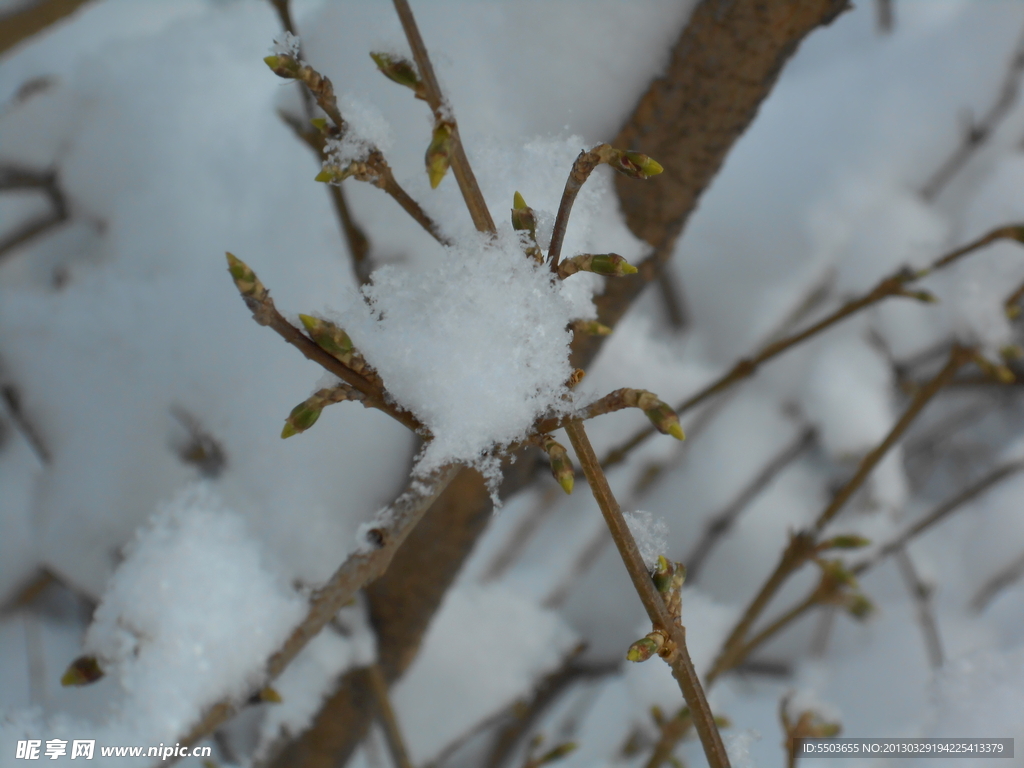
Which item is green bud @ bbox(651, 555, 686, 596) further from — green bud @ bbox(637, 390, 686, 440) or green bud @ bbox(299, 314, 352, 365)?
green bud @ bbox(299, 314, 352, 365)

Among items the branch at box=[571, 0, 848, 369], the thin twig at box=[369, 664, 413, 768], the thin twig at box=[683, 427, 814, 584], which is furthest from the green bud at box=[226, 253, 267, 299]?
the thin twig at box=[683, 427, 814, 584]

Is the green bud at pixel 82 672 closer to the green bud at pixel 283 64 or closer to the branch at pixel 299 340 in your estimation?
the branch at pixel 299 340

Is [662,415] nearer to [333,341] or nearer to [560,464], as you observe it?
[560,464]

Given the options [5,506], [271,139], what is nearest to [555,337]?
[271,139]

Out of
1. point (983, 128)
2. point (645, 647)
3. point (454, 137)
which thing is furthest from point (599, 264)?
point (983, 128)

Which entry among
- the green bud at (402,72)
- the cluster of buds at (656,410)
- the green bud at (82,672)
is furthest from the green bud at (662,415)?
the green bud at (82,672)

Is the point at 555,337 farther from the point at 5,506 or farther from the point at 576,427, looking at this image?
the point at 5,506
